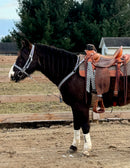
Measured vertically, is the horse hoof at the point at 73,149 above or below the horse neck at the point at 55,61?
below

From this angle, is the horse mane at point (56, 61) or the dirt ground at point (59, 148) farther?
the horse mane at point (56, 61)

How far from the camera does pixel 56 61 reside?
3.87 metres

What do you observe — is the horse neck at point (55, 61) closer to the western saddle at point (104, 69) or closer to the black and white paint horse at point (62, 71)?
the black and white paint horse at point (62, 71)

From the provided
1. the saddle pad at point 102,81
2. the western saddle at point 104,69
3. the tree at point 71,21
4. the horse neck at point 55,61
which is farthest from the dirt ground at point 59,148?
the tree at point 71,21

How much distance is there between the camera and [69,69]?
3836mm

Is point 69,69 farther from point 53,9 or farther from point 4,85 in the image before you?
point 53,9

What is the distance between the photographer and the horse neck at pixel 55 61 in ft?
12.6

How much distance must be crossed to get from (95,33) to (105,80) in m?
22.6

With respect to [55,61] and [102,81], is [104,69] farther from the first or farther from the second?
[55,61]

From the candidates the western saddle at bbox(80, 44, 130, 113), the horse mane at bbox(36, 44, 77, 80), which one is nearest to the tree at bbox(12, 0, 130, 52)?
the horse mane at bbox(36, 44, 77, 80)

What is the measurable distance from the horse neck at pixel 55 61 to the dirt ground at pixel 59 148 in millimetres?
1268

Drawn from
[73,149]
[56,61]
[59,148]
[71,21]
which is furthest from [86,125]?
[71,21]

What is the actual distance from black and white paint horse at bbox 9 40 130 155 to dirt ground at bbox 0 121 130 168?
351 millimetres

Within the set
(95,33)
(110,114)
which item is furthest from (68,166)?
(95,33)
